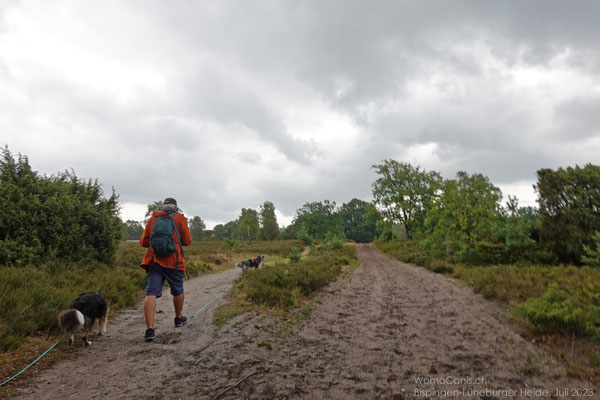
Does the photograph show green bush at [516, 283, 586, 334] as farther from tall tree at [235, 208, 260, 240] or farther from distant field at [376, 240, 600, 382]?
tall tree at [235, 208, 260, 240]

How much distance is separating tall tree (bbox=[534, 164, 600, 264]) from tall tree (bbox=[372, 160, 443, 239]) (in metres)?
21.6

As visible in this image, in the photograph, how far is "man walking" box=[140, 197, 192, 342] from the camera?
171 inches

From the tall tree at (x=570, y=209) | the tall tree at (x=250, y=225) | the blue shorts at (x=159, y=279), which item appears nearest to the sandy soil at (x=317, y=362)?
the blue shorts at (x=159, y=279)

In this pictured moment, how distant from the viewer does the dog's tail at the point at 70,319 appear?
13.3ft

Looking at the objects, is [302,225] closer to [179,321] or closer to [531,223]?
[531,223]

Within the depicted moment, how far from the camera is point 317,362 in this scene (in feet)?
11.7

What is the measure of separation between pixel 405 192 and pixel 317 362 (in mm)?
34467

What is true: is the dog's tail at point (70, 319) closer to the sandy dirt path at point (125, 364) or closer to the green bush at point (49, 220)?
the sandy dirt path at point (125, 364)

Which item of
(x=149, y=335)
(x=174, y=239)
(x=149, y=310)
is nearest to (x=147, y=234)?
(x=174, y=239)

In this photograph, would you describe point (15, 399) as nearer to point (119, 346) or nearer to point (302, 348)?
point (119, 346)

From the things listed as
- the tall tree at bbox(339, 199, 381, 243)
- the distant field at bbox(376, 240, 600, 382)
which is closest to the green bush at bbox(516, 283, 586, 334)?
the distant field at bbox(376, 240, 600, 382)

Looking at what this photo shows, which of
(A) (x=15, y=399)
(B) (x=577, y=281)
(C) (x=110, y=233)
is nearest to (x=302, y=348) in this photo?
(A) (x=15, y=399)

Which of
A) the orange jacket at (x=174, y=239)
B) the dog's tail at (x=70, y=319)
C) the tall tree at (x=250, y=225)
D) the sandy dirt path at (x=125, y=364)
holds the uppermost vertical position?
the tall tree at (x=250, y=225)

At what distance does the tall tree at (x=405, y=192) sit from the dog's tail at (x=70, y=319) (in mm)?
33816
